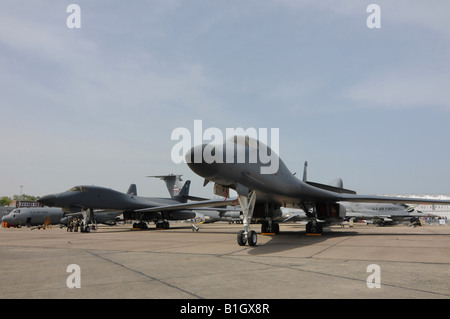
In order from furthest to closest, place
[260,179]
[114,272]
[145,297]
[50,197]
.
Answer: [50,197]
[260,179]
[114,272]
[145,297]

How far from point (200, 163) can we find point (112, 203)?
1935cm

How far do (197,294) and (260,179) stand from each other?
716 centimetres

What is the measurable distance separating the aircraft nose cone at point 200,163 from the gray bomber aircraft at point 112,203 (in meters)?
11.6

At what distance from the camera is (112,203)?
26.1 m

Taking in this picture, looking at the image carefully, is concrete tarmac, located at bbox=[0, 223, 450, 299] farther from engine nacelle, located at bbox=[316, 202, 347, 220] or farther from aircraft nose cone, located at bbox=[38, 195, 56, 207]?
aircraft nose cone, located at bbox=[38, 195, 56, 207]

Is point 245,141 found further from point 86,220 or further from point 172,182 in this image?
point 172,182

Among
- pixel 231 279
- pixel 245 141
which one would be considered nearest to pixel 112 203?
pixel 245 141

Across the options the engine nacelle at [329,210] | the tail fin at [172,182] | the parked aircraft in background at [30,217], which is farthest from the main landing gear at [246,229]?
the parked aircraft in background at [30,217]

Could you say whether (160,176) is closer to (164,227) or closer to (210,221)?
(164,227)

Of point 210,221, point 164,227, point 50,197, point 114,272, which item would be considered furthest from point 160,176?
point 114,272

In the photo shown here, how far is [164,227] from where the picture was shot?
2919cm

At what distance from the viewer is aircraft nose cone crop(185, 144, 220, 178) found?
8.79 metres

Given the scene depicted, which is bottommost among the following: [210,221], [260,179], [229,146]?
[210,221]
